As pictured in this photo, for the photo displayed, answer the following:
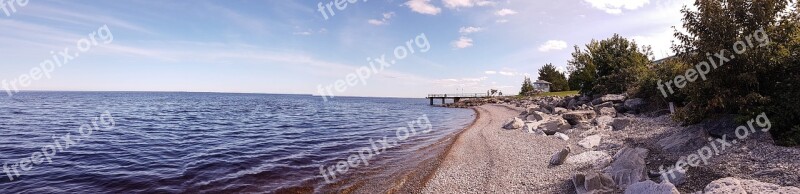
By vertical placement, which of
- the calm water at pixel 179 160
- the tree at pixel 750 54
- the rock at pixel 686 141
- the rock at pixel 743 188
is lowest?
the calm water at pixel 179 160

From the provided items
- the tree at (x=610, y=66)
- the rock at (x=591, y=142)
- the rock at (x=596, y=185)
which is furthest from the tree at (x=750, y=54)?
the tree at (x=610, y=66)

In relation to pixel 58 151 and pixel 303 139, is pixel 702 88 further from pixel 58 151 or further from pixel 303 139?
pixel 58 151

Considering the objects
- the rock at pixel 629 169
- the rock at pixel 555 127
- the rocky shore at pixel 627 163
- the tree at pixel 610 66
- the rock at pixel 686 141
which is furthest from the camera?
the tree at pixel 610 66

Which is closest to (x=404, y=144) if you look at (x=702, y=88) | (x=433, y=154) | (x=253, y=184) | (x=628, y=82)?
A: (x=433, y=154)

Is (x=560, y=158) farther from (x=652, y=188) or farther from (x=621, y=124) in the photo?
(x=621, y=124)

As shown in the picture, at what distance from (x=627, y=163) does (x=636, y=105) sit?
17.2 meters

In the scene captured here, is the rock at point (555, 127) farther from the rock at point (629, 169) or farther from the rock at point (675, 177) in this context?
the rock at point (675, 177)

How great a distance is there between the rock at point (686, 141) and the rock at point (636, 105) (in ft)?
41.5

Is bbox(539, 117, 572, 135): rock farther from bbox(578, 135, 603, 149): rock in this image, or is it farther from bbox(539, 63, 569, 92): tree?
bbox(539, 63, 569, 92): tree

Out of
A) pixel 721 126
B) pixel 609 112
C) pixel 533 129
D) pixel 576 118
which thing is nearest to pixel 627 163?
pixel 721 126

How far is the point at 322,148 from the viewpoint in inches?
812

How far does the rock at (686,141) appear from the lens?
10961 mm

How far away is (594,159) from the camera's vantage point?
1206cm

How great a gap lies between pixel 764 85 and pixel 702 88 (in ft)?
5.22
